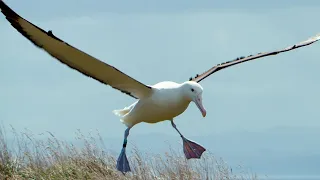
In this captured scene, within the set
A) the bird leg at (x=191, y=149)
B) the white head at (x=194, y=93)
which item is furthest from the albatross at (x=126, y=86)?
the bird leg at (x=191, y=149)

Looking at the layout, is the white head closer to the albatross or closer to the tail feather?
the albatross

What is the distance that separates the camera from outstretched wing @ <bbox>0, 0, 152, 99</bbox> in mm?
8438

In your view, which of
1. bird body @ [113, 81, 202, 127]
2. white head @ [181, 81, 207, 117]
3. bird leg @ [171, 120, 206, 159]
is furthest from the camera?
bird leg @ [171, 120, 206, 159]

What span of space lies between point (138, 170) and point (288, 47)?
2.60 meters

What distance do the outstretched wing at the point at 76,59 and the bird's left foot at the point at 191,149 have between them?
4.14 feet

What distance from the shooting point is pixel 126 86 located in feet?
32.3

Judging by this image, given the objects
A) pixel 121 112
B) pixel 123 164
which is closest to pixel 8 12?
pixel 121 112

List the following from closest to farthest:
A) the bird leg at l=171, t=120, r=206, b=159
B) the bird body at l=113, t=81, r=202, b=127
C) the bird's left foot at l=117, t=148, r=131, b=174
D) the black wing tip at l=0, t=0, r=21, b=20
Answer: the black wing tip at l=0, t=0, r=21, b=20 < the bird body at l=113, t=81, r=202, b=127 < the bird's left foot at l=117, t=148, r=131, b=174 < the bird leg at l=171, t=120, r=206, b=159

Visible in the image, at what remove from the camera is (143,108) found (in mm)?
9648

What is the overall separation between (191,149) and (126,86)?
145 cm

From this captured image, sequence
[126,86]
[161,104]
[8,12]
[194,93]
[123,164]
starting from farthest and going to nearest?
[123,164], [126,86], [161,104], [194,93], [8,12]

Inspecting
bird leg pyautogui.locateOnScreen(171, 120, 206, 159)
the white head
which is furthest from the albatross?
bird leg pyautogui.locateOnScreen(171, 120, 206, 159)

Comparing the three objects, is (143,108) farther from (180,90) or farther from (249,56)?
(249,56)

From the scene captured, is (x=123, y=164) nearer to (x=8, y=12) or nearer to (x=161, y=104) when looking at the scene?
(x=161, y=104)
